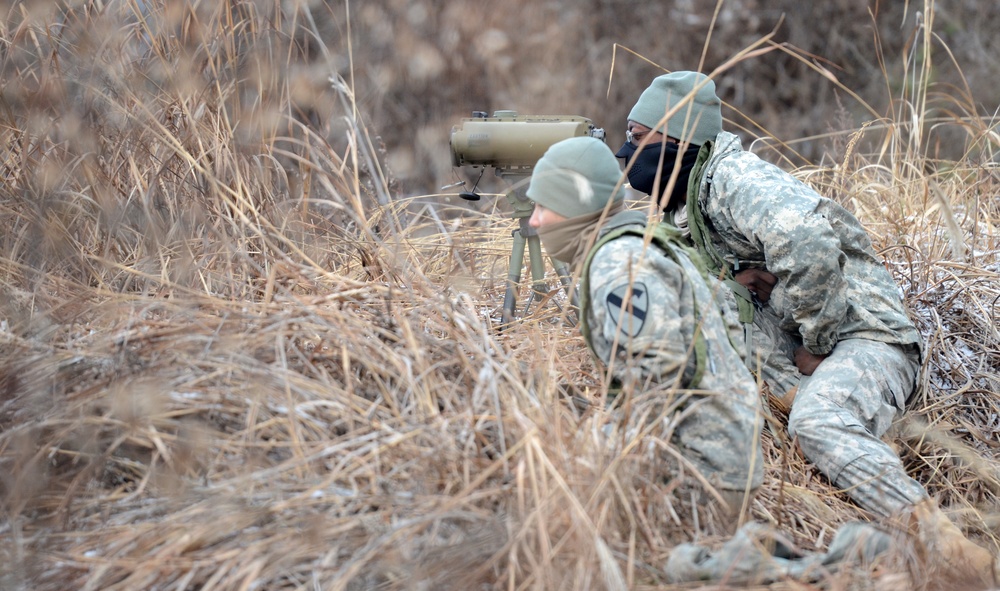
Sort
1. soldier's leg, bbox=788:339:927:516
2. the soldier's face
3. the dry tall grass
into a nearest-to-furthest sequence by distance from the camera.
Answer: the dry tall grass < the soldier's face < soldier's leg, bbox=788:339:927:516

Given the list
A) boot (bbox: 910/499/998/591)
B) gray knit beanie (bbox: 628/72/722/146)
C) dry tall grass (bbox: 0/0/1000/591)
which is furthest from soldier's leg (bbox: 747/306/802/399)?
boot (bbox: 910/499/998/591)

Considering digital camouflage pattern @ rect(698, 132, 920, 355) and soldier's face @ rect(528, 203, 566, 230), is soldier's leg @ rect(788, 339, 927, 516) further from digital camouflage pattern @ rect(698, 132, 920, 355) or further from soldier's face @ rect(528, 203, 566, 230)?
soldier's face @ rect(528, 203, 566, 230)

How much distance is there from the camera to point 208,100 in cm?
354

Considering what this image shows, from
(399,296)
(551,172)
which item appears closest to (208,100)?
(399,296)

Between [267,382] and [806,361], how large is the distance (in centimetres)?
192

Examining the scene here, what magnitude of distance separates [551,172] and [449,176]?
6.76 metres

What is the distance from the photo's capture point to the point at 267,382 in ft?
8.61

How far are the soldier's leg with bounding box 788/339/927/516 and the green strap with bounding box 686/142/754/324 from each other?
12.9 inches

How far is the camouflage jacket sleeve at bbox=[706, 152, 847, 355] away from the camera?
337 cm

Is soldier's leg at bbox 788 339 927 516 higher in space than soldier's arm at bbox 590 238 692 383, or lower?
lower

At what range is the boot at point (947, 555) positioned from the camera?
91.4 inches

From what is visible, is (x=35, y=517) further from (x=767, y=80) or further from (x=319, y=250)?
(x=767, y=80)

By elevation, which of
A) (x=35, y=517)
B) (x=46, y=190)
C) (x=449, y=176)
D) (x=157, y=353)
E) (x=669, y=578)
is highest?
(x=46, y=190)

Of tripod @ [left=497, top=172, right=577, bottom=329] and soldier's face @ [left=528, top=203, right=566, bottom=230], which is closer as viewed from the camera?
soldier's face @ [left=528, top=203, right=566, bottom=230]
